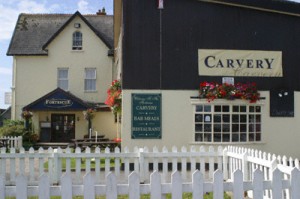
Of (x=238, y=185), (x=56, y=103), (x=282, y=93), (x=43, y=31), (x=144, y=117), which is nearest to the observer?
(x=238, y=185)

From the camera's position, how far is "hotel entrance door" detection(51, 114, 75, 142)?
1007 inches

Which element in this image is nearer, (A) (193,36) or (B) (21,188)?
(B) (21,188)

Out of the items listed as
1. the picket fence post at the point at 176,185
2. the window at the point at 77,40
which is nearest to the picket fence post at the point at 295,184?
the picket fence post at the point at 176,185

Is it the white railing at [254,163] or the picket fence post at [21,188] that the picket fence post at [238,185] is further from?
the picket fence post at [21,188]

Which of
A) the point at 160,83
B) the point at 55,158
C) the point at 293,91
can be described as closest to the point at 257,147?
the point at 293,91

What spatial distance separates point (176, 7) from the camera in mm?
13781

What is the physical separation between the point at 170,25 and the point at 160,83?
210 cm

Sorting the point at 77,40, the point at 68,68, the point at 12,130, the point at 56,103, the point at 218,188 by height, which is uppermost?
the point at 77,40

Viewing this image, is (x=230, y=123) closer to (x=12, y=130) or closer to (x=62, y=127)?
(x=12, y=130)

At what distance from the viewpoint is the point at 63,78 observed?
26562 millimetres

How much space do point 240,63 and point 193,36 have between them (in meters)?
1.97

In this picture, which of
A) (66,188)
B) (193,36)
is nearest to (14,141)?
(193,36)

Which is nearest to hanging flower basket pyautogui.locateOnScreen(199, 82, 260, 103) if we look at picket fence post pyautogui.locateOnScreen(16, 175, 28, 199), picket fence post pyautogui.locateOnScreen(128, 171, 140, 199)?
picket fence post pyautogui.locateOnScreen(128, 171, 140, 199)

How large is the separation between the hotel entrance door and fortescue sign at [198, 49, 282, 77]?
554 inches
